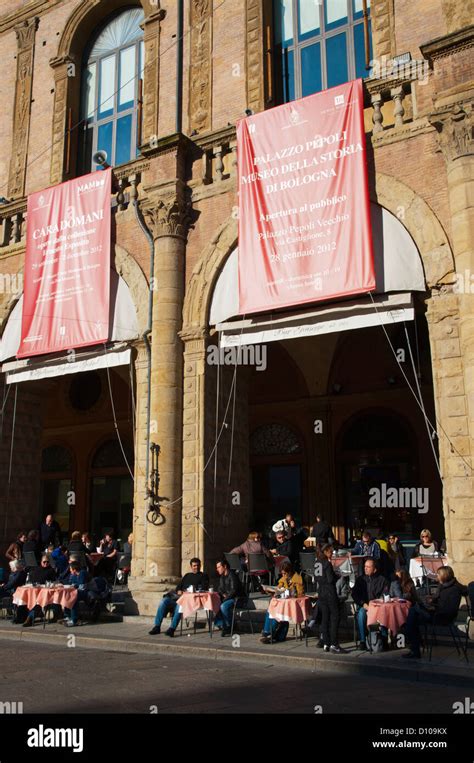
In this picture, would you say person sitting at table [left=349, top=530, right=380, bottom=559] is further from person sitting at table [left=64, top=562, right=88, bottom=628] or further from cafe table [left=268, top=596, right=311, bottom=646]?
person sitting at table [left=64, top=562, right=88, bottom=628]

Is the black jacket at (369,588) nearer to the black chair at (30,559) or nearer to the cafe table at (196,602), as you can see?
the cafe table at (196,602)

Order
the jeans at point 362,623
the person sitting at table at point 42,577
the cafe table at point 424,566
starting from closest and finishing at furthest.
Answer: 1. the jeans at point 362,623
2. the cafe table at point 424,566
3. the person sitting at table at point 42,577

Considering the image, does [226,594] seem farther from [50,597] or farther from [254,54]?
[254,54]

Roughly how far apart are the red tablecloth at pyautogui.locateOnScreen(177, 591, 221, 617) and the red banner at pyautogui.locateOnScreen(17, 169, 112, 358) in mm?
6321

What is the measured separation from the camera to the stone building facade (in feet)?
37.4

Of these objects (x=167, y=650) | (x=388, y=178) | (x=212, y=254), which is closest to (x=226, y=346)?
(x=212, y=254)

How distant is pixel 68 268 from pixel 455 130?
9030 mm

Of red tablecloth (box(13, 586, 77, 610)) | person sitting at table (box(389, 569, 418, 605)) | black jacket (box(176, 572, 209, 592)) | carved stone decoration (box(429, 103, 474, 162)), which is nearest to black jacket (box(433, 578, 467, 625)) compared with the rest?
person sitting at table (box(389, 569, 418, 605))

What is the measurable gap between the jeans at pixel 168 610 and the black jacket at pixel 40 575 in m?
2.92

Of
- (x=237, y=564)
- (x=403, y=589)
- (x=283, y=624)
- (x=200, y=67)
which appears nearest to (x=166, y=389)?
(x=237, y=564)

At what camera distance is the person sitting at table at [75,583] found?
12297 millimetres

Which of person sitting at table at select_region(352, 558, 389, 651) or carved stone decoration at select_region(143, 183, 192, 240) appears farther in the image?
carved stone decoration at select_region(143, 183, 192, 240)

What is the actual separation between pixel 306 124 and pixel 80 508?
1487 cm

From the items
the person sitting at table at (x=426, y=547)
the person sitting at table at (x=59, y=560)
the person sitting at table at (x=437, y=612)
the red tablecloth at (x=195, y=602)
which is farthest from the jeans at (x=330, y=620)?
the person sitting at table at (x=59, y=560)
